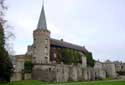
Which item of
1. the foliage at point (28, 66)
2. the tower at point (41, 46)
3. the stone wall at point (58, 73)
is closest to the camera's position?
the stone wall at point (58, 73)

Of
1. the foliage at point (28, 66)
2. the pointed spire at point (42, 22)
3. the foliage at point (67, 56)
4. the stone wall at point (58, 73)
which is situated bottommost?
the stone wall at point (58, 73)

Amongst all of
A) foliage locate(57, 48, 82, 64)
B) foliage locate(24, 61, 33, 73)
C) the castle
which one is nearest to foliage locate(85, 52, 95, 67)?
the castle

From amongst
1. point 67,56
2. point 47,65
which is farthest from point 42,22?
point 47,65

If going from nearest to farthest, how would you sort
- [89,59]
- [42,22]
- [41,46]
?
1. [41,46]
2. [42,22]
3. [89,59]

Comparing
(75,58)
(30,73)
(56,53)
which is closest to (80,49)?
(75,58)

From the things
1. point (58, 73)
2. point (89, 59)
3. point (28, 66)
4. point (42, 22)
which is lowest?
point (58, 73)

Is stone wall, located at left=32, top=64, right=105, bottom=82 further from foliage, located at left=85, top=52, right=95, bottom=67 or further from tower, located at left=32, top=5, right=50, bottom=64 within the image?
foliage, located at left=85, top=52, right=95, bottom=67

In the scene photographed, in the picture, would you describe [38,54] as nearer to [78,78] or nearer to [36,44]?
[36,44]

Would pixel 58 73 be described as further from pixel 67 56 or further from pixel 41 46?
pixel 67 56

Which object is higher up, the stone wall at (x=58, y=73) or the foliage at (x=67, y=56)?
the foliage at (x=67, y=56)

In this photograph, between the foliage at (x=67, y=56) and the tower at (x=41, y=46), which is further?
the foliage at (x=67, y=56)

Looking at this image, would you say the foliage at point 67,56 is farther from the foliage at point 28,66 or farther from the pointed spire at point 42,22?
the foliage at point 28,66

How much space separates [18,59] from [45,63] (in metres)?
10.9

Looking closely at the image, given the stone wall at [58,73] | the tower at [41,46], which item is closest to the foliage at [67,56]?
the tower at [41,46]
